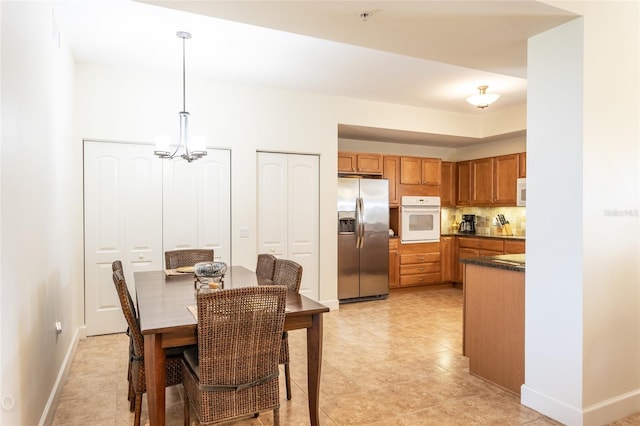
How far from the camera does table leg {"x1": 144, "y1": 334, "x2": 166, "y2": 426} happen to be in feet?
6.27

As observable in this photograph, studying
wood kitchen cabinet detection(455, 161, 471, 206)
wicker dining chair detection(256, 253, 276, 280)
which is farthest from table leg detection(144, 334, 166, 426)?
wood kitchen cabinet detection(455, 161, 471, 206)

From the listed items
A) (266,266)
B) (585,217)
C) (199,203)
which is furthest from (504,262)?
(199,203)

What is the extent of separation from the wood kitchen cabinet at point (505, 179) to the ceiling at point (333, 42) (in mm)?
925

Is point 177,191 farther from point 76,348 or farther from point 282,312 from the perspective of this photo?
point 282,312

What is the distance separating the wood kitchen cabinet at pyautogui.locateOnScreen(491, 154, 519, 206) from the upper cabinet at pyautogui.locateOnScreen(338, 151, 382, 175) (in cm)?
186

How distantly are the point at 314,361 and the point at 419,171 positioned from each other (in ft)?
15.8

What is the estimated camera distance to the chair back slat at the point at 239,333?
1855mm

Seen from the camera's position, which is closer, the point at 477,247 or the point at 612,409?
the point at 612,409

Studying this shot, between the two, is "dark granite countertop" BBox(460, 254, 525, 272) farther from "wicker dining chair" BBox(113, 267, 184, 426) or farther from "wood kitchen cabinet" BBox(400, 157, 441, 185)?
"wood kitchen cabinet" BBox(400, 157, 441, 185)

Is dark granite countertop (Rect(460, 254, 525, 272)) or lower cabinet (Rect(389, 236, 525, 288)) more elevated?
dark granite countertop (Rect(460, 254, 525, 272))

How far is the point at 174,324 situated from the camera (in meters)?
1.93

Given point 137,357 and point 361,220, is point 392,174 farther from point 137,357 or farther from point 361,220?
point 137,357


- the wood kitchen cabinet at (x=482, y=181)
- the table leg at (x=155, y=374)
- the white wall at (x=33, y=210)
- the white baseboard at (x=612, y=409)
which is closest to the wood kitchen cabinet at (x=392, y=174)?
the wood kitchen cabinet at (x=482, y=181)

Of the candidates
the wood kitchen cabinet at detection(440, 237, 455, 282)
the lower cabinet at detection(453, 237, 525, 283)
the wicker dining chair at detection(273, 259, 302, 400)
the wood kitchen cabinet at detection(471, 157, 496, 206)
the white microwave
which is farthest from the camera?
the wood kitchen cabinet at detection(440, 237, 455, 282)
